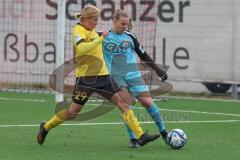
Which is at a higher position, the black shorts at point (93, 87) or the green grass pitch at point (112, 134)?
the black shorts at point (93, 87)

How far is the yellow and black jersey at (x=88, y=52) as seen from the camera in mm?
10797

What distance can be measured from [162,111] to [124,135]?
12.9ft

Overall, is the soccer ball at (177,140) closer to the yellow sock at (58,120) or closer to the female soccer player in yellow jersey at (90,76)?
the female soccer player in yellow jersey at (90,76)

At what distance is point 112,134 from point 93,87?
1.48m

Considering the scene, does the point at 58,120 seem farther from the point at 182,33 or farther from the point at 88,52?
the point at 182,33

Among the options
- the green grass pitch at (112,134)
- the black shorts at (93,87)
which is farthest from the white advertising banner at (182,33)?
the black shorts at (93,87)

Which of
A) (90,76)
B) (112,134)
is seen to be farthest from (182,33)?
(90,76)

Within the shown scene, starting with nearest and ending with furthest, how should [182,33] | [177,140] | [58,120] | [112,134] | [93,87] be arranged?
[177,140] → [93,87] → [58,120] → [112,134] → [182,33]

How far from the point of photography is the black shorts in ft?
36.3

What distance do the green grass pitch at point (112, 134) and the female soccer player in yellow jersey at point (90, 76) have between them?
0.30 metres

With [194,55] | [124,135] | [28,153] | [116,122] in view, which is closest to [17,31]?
[194,55]

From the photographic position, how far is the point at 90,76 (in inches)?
436

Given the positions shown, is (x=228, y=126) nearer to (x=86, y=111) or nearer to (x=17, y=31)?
(x=86, y=111)

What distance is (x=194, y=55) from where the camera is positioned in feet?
63.5
